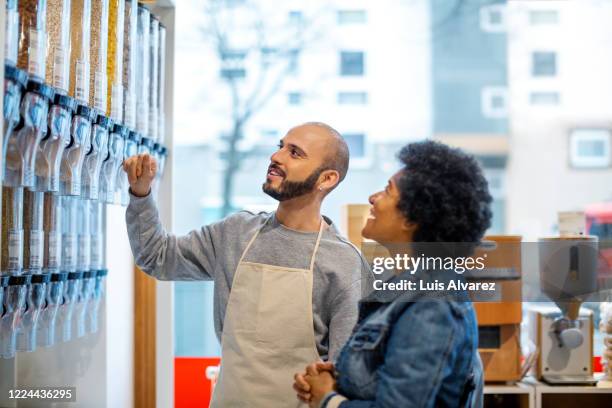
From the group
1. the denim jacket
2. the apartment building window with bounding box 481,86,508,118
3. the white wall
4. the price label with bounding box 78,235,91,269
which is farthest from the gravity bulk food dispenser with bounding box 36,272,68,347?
the apartment building window with bounding box 481,86,508,118

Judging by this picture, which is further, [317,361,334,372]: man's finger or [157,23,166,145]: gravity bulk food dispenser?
[157,23,166,145]: gravity bulk food dispenser

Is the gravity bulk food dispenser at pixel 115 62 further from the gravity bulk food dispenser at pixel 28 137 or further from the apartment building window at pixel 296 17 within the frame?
the apartment building window at pixel 296 17

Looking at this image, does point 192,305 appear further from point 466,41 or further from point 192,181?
point 466,41

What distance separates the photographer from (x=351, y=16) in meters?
4.04

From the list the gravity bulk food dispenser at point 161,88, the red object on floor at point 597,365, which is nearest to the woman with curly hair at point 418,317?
the gravity bulk food dispenser at point 161,88

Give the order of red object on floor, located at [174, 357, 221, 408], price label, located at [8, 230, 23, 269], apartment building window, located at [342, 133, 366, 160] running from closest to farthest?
price label, located at [8, 230, 23, 269] → red object on floor, located at [174, 357, 221, 408] → apartment building window, located at [342, 133, 366, 160]

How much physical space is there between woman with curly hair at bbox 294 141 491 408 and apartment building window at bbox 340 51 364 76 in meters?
2.69

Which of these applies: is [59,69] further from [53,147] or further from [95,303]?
[95,303]

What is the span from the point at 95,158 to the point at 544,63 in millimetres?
2978

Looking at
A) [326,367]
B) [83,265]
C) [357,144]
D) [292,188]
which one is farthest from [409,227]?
[357,144]

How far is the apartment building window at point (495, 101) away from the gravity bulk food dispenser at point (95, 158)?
2.80 meters

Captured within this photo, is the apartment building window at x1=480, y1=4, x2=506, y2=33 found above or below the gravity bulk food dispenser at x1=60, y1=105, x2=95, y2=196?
above

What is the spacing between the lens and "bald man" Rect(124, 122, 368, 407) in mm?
1817

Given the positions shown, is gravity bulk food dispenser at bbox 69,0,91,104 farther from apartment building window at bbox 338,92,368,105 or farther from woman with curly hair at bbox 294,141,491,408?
apartment building window at bbox 338,92,368,105
